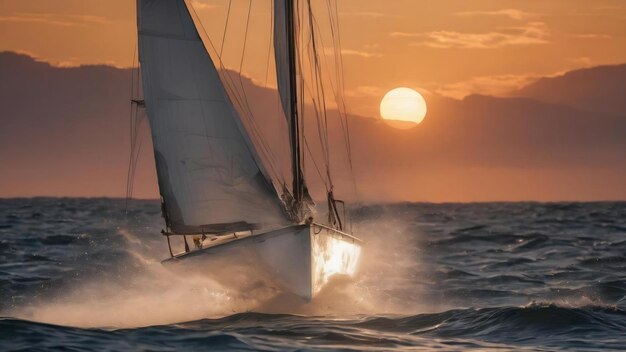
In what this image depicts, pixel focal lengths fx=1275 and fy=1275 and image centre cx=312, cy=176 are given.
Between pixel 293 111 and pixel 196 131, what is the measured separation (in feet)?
7.61

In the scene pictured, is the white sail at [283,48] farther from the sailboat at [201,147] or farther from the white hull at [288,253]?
the white hull at [288,253]

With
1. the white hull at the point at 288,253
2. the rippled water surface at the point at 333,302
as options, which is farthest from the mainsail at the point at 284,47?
the rippled water surface at the point at 333,302

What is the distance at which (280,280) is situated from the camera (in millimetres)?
28781

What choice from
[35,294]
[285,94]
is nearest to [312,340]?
[285,94]

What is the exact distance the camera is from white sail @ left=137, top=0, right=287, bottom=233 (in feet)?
95.8

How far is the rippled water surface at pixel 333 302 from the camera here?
26047mm

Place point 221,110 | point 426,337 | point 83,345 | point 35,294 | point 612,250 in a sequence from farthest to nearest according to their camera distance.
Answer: point 612,250
point 35,294
point 221,110
point 426,337
point 83,345

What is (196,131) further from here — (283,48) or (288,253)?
(288,253)

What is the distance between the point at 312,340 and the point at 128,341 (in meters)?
3.68

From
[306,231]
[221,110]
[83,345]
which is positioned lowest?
[83,345]

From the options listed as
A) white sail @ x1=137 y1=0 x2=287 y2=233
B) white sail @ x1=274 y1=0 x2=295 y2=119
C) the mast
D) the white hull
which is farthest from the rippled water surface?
white sail @ x1=274 y1=0 x2=295 y2=119

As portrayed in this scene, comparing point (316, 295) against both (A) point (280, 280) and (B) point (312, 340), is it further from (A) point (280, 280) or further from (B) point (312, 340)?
(B) point (312, 340)

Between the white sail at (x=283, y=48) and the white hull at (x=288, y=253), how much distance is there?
3.04 metres

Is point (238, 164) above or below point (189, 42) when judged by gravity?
below
